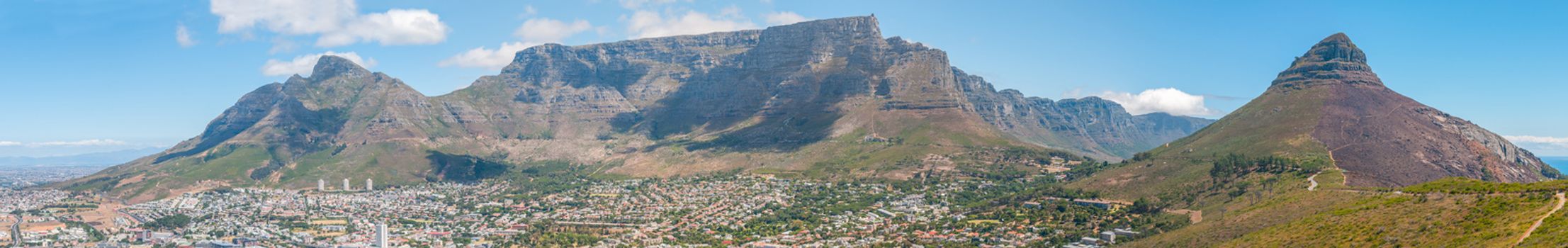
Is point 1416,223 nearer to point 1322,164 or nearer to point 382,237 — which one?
point 1322,164

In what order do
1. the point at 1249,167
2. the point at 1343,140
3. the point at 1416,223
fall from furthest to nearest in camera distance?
the point at 1343,140
the point at 1249,167
the point at 1416,223

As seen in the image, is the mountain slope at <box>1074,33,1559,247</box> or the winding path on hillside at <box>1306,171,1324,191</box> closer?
the mountain slope at <box>1074,33,1559,247</box>

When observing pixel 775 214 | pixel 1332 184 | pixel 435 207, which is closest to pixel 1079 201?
pixel 1332 184

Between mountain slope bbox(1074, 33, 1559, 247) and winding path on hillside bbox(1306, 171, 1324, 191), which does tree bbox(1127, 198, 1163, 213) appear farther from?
winding path on hillside bbox(1306, 171, 1324, 191)

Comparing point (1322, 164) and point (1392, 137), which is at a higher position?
point (1392, 137)

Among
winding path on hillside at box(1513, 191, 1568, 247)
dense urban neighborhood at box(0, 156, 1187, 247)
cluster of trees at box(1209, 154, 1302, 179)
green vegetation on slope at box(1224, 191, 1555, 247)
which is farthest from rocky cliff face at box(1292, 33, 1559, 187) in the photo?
winding path on hillside at box(1513, 191, 1568, 247)

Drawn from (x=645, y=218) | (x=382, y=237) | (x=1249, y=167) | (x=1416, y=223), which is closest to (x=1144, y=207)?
(x=1249, y=167)

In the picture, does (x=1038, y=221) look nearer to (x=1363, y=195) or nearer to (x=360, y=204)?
(x=1363, y=195)
